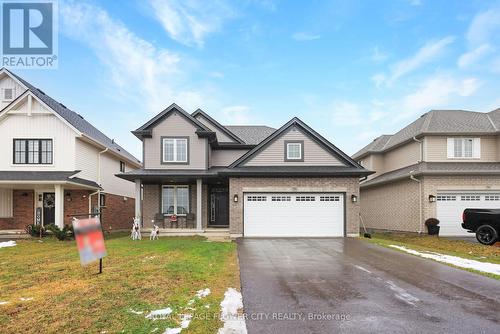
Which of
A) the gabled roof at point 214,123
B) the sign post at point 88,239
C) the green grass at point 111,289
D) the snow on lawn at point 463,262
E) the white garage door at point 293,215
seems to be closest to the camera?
the green grass at point 111,289

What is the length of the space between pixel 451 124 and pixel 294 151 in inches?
400

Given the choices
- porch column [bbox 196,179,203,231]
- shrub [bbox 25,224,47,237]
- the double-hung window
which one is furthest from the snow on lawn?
shrub [bbox 25,224,47,237]

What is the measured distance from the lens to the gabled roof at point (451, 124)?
66.9 ft

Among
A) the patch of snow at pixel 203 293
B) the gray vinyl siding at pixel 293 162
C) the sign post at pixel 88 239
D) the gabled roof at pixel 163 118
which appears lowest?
the patch of snow at pixel 203 293

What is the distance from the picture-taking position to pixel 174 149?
20.0 m

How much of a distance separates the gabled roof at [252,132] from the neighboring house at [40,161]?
8995 mm

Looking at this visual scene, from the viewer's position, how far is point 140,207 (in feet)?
63.3

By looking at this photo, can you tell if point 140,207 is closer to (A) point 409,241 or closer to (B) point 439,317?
(A) point 409,241

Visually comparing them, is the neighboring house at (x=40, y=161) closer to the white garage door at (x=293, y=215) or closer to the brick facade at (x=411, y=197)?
the white garage door at (x=293, y=215)

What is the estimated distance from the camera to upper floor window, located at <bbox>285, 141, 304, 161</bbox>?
18.6 metres

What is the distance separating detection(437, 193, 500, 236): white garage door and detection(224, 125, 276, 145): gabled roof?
1139 centimetres

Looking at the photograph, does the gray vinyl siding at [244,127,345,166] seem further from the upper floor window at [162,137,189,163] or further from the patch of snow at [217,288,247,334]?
the patch of snow at [217,288,247,334]

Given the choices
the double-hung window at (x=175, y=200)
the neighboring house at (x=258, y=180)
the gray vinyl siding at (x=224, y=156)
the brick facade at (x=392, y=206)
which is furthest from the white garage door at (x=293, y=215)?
the brick facade at (x=392, y=206)

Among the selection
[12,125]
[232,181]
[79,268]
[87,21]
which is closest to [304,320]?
[79,268]
